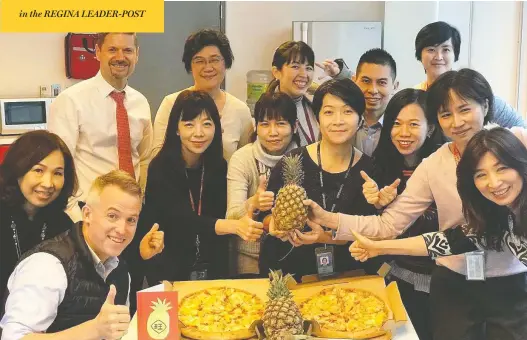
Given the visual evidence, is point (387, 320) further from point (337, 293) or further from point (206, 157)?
point (206, 157)

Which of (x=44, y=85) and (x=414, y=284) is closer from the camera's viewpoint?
(x=414, y=284)

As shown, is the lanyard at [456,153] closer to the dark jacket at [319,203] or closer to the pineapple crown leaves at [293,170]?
the dark jacket at [319,203]

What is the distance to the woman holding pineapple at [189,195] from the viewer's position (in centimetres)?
306

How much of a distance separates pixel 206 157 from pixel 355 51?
9.67ft

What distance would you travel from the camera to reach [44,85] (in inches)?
216

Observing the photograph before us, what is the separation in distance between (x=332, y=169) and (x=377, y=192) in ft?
0.76

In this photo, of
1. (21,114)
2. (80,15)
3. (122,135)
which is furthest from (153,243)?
(21,114)

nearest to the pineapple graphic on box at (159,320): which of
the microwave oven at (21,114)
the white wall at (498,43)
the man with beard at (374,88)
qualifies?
the man with beard at (374,88)

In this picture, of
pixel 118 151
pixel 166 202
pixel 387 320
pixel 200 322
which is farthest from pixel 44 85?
pixel 387 320

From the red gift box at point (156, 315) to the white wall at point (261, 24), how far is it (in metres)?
3.92

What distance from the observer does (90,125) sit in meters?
3.19

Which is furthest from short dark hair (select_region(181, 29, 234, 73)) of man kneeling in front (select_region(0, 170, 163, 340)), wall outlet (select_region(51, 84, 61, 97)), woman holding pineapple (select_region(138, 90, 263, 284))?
wall outlet (select_region(51, 84, 61, 97))

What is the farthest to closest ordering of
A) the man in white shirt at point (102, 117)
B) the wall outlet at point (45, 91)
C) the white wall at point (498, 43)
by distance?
the wall outlet at point (45, 91), the white wall at point (498, 43), the man in white shirt at point (102, 117)

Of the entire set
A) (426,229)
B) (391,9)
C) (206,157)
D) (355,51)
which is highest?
(391,9)
